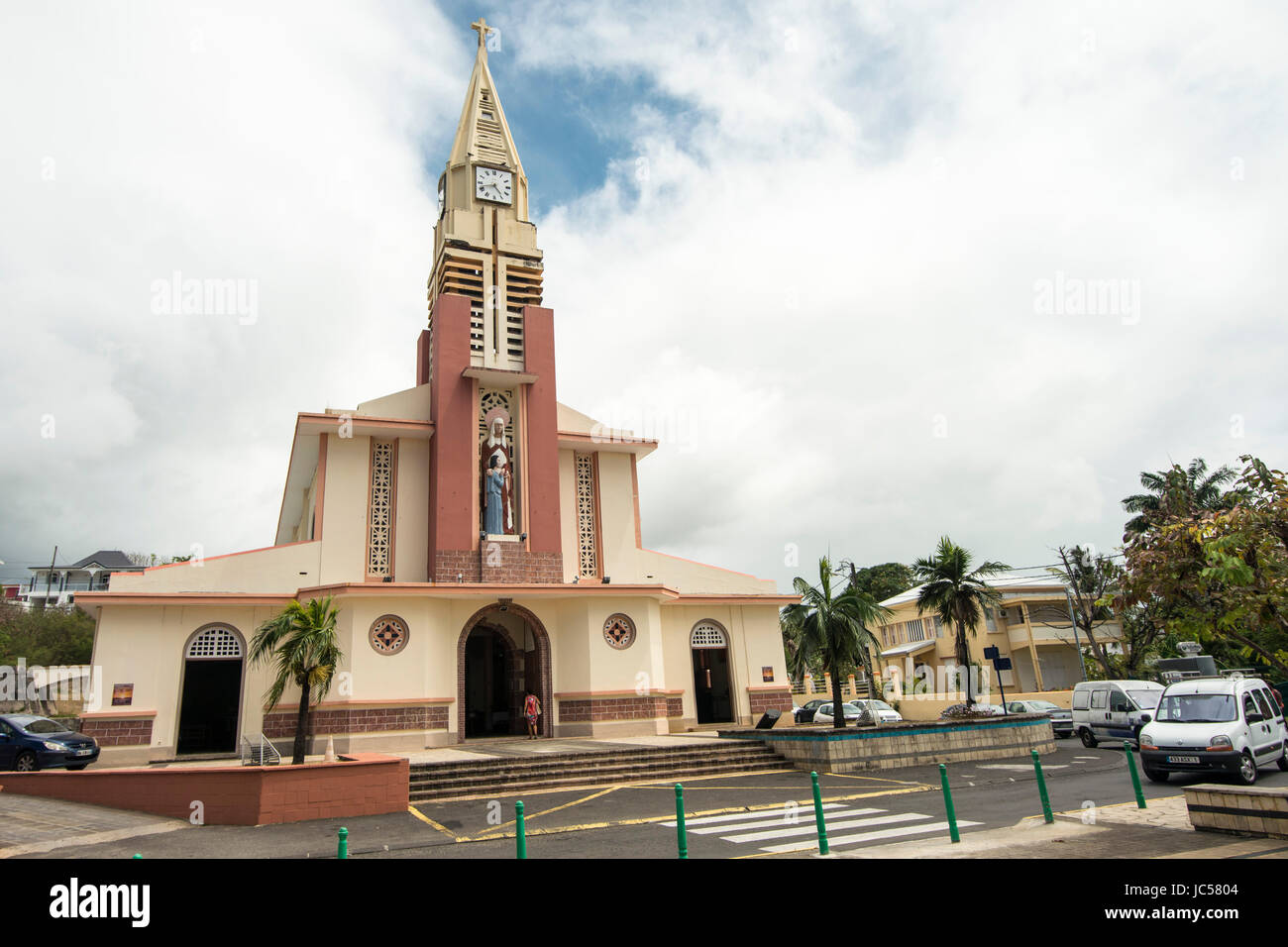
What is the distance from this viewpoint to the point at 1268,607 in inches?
298

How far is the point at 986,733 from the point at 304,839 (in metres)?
14.6

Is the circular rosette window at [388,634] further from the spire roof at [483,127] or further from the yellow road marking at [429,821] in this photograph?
the spire roof at [483,127]

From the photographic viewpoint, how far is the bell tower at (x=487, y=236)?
2530cm

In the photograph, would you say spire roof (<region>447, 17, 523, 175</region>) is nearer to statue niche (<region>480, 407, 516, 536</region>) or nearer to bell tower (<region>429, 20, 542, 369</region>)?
bell tower (<region>429, 20, 542, 369</region>)

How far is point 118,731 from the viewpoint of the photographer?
18953mm

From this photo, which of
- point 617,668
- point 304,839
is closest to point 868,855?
point 304,839

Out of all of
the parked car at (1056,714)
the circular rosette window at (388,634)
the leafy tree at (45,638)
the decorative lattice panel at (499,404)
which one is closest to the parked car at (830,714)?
the parked car at (1056,714)

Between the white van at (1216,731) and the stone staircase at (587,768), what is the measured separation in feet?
22.6

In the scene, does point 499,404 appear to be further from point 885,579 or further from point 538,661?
point 885,579

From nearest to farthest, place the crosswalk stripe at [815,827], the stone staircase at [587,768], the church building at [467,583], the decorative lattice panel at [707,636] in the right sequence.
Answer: the crosswalk stripe at [815,827]
the stone staircase at [587,768]
the church building at [467,583]
the decorative lattice panel at [707,636]

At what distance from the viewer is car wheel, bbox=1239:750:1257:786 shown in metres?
12.6

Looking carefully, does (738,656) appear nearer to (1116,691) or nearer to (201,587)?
(1116,691)

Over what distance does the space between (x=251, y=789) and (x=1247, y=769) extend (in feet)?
51.7

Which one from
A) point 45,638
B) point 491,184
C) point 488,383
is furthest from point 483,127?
point 45,638
